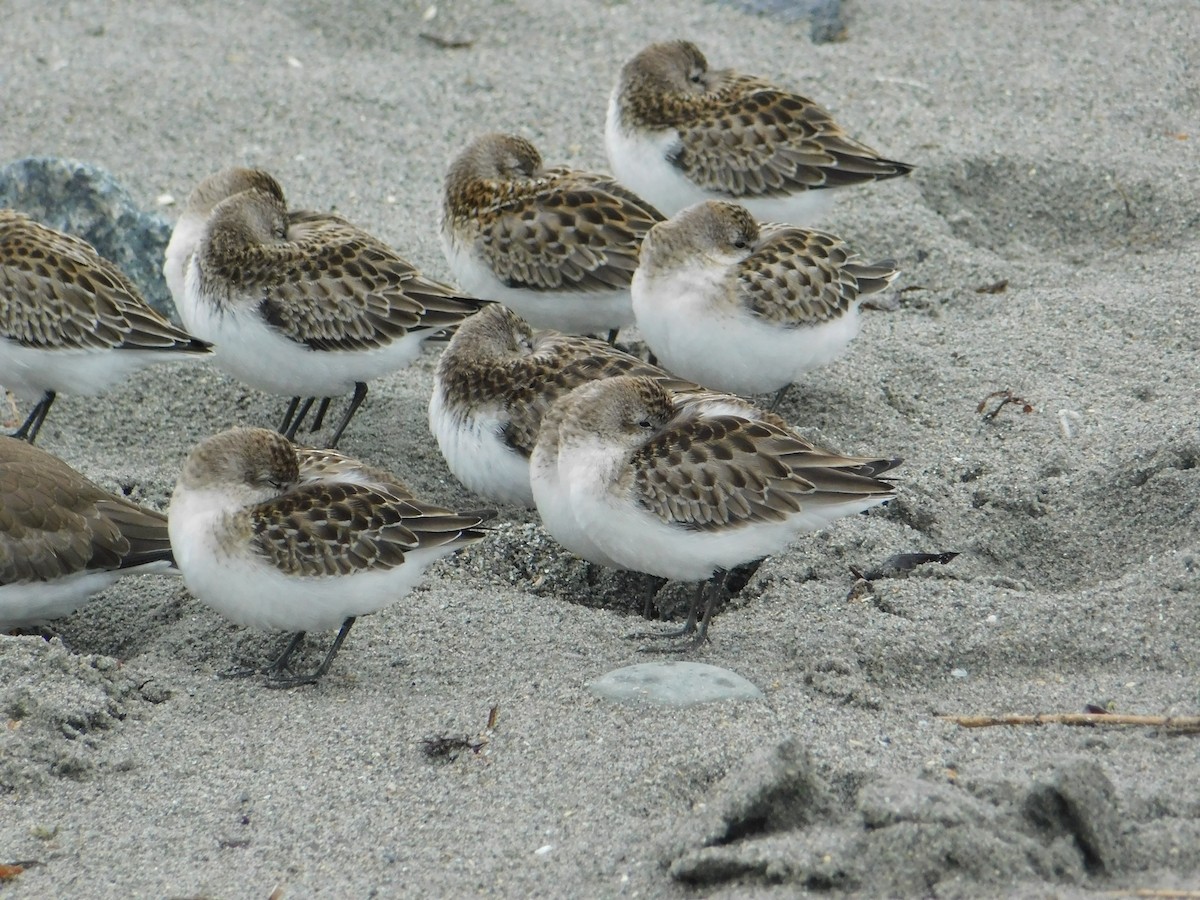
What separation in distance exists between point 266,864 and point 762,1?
27.1 feet

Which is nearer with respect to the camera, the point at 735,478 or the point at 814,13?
the point at 735,478

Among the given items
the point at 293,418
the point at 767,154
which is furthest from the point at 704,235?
the point at 293,418

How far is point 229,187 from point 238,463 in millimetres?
2723

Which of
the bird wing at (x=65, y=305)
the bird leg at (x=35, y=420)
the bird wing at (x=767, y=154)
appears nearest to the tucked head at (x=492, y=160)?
the bird wing at (x=767, y=154)

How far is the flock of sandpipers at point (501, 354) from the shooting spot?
5.29 m

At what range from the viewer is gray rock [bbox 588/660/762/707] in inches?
194

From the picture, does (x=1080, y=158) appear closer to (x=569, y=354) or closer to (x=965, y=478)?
(x=965, y=478)

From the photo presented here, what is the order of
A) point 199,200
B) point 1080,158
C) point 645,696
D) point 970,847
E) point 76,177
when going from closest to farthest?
point 970,847 → point 645,696 → point 199,200 → point 76,177 → point 1080,158

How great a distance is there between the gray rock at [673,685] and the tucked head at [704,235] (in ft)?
7.68

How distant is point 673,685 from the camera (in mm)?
4973

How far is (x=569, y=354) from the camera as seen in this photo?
259 inches

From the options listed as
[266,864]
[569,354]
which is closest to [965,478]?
[569,354]

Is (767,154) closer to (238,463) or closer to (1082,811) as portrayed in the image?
(238,463)


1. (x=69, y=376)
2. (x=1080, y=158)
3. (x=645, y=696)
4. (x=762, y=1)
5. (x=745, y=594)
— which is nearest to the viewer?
(x=645, y=696)
